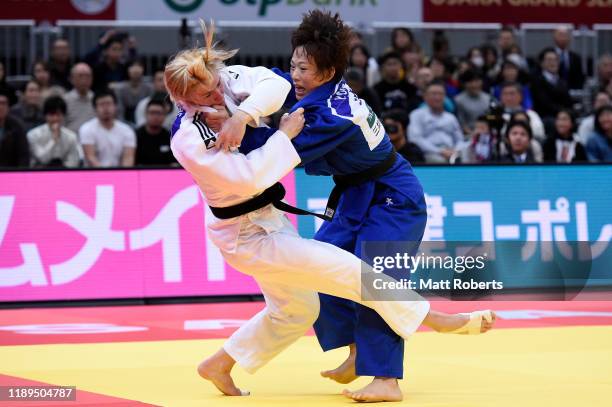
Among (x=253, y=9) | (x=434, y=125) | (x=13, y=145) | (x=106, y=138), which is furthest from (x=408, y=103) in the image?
(x=13, y=145)

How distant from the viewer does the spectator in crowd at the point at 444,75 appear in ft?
42.0

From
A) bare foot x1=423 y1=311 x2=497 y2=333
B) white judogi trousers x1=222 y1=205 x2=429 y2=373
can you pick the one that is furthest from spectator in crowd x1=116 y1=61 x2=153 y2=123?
bare foot x1=423 y1=311 x2=497 y2=333

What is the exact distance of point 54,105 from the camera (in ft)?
35.9

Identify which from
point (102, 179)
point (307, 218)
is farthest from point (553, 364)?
point (102, 179)

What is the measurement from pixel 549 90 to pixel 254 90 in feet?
28.8

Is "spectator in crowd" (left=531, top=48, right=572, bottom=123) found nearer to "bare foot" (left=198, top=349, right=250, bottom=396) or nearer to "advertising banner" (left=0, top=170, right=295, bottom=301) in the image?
"advertising banner" (left=0, top=170, right=295, bottom=301)

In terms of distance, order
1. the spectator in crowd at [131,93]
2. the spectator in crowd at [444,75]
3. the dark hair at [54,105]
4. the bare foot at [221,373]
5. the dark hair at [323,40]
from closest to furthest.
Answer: the dark hair at [323,40], the bare foot at [221,373], the dark hair at [54,105], the spectator in crowd at [131,93], the spectator in crowd at [444,75]

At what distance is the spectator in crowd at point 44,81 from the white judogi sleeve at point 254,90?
22.9 ft

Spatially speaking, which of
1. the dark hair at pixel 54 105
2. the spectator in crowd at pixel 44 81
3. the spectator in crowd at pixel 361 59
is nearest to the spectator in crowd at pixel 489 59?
the spectator in crowd at pixel 361 59

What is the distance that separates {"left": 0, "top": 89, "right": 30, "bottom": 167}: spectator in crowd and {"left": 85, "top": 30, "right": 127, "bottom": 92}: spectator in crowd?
1.65 metres

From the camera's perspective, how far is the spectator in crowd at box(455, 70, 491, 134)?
490 inches

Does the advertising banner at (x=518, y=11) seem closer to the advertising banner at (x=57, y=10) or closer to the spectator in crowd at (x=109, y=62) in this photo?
the spectator in crowd at (x=109, y=62)

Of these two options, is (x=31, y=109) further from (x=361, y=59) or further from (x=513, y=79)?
(x=513, y=79)

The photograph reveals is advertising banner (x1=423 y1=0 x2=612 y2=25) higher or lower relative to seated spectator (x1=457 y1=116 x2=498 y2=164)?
higher
